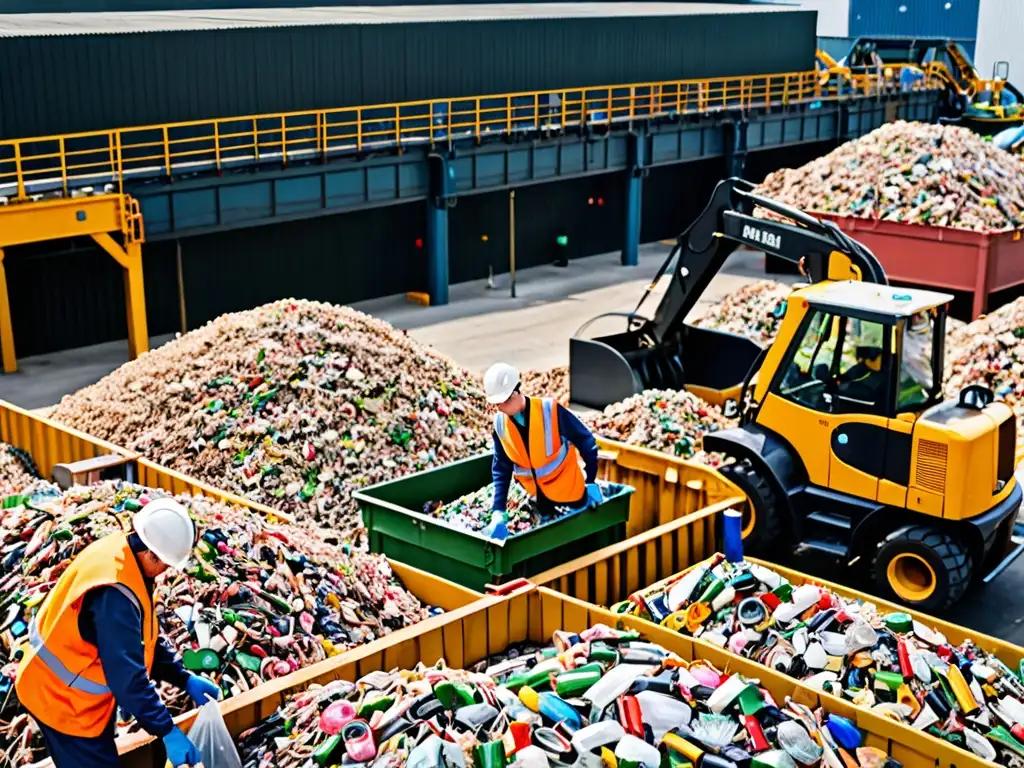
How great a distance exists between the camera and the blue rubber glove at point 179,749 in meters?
5.80

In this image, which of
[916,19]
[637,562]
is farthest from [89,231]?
[916,19]

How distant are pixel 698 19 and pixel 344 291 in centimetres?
1323

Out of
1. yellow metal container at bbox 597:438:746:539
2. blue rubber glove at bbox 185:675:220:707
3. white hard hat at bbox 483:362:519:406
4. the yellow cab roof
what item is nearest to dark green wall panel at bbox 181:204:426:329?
yellow metal container at bbox 597:438:746:539

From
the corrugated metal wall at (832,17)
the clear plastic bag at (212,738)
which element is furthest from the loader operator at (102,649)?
the corrugated metal wall at (832,17)

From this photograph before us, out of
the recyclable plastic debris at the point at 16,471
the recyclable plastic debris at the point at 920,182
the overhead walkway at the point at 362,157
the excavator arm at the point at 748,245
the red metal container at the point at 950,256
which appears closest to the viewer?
the recyclable plastic debris at the point at 16,471

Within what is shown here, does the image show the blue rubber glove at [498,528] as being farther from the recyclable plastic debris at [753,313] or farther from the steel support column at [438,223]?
the steel support column at [438,223]

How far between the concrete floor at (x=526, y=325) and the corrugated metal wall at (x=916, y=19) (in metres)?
21.4

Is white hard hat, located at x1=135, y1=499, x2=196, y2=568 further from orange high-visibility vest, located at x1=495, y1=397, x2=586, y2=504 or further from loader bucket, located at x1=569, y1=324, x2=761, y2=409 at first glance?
loader bucket, located at x1=569, y1=324, x2=761, y2=409

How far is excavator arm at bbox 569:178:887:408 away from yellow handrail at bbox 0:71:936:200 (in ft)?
22.8

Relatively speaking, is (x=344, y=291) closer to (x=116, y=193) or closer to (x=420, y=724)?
(x=116, y=193)

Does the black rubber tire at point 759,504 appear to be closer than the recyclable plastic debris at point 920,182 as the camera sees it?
Yes

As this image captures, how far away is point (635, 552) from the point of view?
8977 mm

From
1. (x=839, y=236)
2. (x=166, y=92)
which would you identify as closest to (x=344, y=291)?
(x=166, y=92)

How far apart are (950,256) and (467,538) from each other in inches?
521
